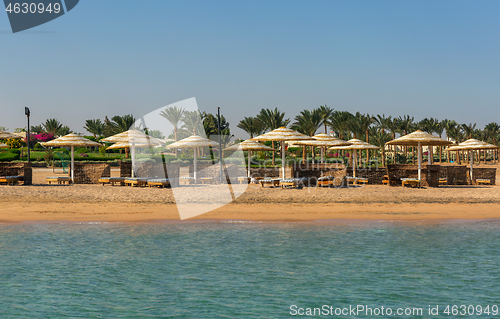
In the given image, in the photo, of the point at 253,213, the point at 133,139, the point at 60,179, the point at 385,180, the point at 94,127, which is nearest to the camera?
the point at 253,213

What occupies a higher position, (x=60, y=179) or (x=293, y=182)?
(x=60, y=179)

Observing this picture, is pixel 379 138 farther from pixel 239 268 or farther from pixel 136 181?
pixel 239 268

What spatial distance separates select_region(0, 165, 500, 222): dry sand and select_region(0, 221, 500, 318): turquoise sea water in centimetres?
111

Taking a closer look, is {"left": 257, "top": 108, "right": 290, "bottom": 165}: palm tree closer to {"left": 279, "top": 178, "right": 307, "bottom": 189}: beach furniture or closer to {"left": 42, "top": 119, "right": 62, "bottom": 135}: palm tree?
{"left": 279, "top": 178, "right": 307, "bottom": 189}: beach furniture

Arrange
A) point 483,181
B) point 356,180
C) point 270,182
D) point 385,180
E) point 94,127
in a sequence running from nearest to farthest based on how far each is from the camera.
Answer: point 270,182, point 385,180, point 356,180, point 483,181, point 94,127

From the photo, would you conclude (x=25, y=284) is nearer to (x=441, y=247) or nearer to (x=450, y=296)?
(x=450, y=296)

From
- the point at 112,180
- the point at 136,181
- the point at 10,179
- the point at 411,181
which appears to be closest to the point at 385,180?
the point at 411,181

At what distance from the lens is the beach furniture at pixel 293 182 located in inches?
738

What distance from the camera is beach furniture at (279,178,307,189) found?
18734 mm

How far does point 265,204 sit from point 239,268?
7.09 meters

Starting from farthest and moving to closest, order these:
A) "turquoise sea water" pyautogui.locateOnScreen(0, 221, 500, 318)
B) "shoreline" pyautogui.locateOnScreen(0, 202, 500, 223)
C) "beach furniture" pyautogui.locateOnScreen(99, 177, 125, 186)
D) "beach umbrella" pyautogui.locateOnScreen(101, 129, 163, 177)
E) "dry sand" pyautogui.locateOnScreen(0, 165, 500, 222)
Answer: "beach furniture" pyautogui.locateOnScreen(99, 177, 125, 186)
"beach umbrella" pyautogui.locateOnScreen(101, 129, 163, 177)
"dry sand" pyautogui.locateOnScreen(0, 165, 500, 222)
"shoreline" pyautogui.locateOnScreen(0, 202, 500, 223)
"turquoise sea water" pyautogui.locateOnScreen(0, 221, 500, 318)

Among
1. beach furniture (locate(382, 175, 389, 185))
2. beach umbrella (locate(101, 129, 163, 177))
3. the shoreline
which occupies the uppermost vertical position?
beach umbrella (locate(101, 129, 163, 177))

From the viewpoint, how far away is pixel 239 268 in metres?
8.43

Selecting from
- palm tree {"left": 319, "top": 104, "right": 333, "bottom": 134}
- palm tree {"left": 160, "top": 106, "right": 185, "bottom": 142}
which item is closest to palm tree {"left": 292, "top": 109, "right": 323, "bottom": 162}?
palm tree {"left": 319, "top": 104, "right": 333, "bottom": 134}
